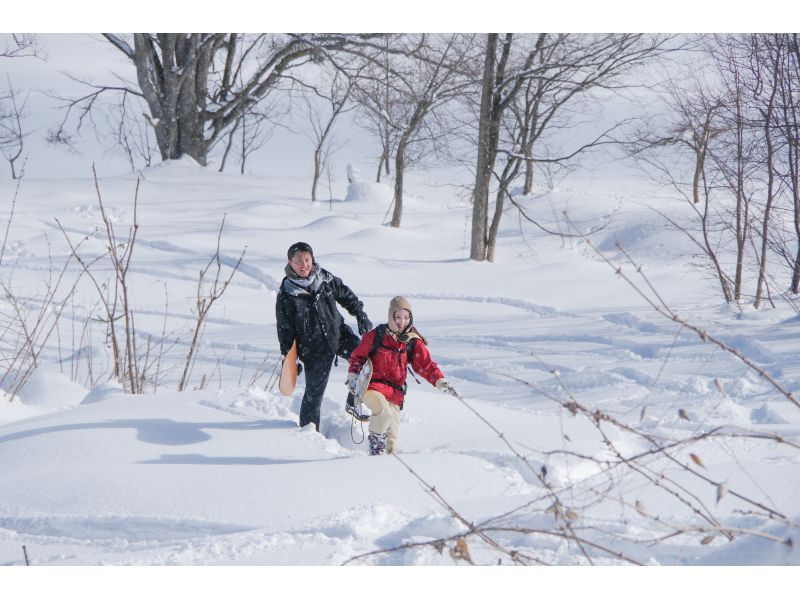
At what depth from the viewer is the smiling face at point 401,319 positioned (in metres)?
4.93

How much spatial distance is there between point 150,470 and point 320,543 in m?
1.35

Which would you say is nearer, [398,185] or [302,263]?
[302,263]

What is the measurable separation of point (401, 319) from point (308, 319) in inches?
27.8

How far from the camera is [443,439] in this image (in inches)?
216

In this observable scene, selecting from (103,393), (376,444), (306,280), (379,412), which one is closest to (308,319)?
(306,280)

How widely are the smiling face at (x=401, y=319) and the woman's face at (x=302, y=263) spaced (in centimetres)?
70

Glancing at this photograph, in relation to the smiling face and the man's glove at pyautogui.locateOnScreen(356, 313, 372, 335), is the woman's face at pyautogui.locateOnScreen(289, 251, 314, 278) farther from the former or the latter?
the smiling face

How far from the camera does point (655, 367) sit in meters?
8.47

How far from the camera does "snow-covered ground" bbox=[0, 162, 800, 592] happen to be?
10.7ft

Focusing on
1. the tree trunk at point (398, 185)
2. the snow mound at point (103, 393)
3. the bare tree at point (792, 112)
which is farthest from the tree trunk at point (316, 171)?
the snow mound at point (103, 393)

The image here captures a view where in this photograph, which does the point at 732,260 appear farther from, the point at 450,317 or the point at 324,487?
the point at 324,487

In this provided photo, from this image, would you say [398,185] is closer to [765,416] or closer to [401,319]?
[765,416]

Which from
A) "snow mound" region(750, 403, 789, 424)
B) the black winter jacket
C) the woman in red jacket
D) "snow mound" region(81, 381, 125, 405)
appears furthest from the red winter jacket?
"snow mound" region(750, 403, 789, 424)

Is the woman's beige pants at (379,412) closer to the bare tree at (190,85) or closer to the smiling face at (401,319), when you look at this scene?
the smiling face at (401,319)
